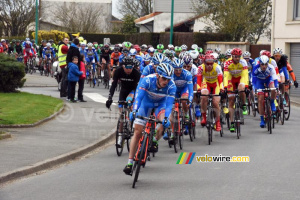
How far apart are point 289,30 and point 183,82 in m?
20.4

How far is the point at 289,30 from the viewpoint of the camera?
34.0m

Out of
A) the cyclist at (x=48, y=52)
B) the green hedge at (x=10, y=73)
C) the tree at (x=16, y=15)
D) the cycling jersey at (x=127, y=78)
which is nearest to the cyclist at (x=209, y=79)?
the cycling jersey at (x=127, y=78)

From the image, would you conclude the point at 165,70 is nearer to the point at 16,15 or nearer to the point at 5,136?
the point at 5,136

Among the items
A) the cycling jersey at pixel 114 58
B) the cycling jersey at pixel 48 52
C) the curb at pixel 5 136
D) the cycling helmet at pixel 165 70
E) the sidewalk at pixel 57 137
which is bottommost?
the sidewalk at pixel 57 137

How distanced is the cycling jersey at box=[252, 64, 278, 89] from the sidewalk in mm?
3773

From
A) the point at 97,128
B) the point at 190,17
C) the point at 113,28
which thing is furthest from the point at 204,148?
the point at 113,28

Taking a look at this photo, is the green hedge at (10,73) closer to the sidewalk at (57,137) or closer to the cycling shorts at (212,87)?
the sidewalk at (57,137)

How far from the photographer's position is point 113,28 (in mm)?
88750

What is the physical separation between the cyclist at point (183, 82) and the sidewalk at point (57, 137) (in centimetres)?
186

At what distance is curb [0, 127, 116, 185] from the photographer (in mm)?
10133

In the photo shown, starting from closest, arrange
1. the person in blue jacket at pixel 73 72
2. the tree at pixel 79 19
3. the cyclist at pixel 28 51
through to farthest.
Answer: the person in blue jacket at pixel 73 72, the cyclist at pixel 28 51, the tree at pixel 79 19

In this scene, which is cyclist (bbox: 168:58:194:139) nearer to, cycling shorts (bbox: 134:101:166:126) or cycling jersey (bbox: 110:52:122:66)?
cycling shorts (bbox: 134:101:166:126)

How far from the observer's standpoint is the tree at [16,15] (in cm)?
6500

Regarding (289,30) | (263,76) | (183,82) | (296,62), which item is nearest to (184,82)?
(183,82)
